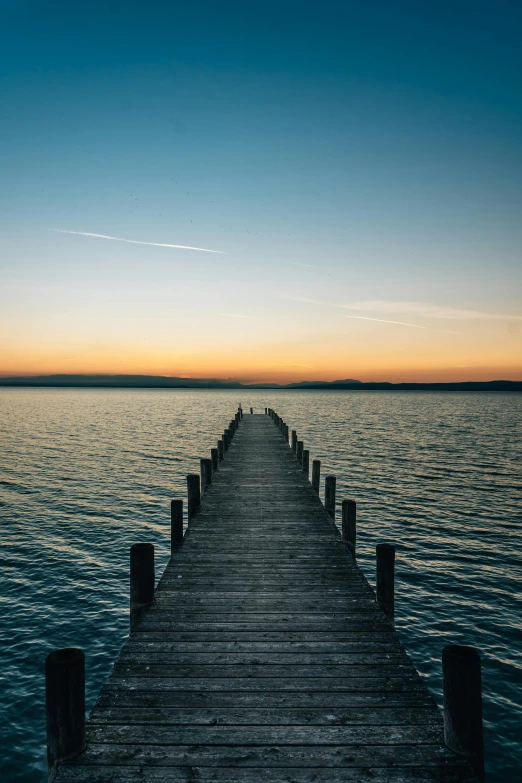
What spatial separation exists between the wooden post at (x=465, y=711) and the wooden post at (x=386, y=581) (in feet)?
9.64

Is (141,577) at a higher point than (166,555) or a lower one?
higher

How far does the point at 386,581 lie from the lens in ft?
25.6

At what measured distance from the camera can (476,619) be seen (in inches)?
480

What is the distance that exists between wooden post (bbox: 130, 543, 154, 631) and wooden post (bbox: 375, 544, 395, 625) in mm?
3481

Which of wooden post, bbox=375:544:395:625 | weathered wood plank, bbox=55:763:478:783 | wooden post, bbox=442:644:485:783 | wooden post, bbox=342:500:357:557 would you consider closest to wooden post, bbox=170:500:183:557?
wooden post, bbox=342:500:357:557

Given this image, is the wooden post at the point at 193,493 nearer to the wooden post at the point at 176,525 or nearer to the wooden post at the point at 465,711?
the wooden post at the point at 176,525

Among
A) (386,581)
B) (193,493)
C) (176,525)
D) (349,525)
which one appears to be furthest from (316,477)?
Result: (386,581)

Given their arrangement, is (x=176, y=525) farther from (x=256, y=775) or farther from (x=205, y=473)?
(x=256, y=775)

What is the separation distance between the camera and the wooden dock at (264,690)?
438cm

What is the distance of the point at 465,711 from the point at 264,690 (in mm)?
2044

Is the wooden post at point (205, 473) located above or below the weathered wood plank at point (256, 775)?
above

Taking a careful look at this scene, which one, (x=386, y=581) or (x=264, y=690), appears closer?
(x=264, y=690)

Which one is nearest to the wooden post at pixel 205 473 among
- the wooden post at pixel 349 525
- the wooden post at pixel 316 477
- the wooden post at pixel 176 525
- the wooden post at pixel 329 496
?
the wooden post at pixel 316 477

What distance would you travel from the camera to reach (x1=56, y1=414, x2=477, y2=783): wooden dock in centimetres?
438
